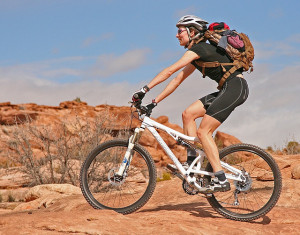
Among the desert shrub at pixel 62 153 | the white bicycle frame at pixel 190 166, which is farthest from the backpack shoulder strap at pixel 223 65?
the desert shrub at pixel 62 153

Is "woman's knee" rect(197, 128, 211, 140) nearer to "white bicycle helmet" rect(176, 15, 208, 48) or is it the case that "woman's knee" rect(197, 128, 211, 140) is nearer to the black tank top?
the black tank top

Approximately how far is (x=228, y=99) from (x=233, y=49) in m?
0.66

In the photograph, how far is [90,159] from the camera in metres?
6.66

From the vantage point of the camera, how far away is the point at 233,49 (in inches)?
242

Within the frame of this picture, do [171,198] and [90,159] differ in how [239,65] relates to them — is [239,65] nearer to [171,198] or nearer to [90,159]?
[90,159]

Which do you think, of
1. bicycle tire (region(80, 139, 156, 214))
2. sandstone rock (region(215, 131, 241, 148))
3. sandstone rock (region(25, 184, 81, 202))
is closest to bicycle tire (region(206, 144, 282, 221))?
bicycle tire (region(80, 139, 156, 214))

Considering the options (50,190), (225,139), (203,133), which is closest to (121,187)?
(203,133)

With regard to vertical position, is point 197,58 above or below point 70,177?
above

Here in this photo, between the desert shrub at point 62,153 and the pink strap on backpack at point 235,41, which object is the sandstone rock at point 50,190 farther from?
the pink strap on backpack at point 235,41

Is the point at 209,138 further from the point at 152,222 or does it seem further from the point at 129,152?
the point at 152,222

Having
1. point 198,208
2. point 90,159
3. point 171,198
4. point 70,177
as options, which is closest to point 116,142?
point 90,159

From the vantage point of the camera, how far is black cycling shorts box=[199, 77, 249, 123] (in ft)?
20.0

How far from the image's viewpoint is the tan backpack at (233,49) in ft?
20.2

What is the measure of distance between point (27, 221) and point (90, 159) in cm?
162
